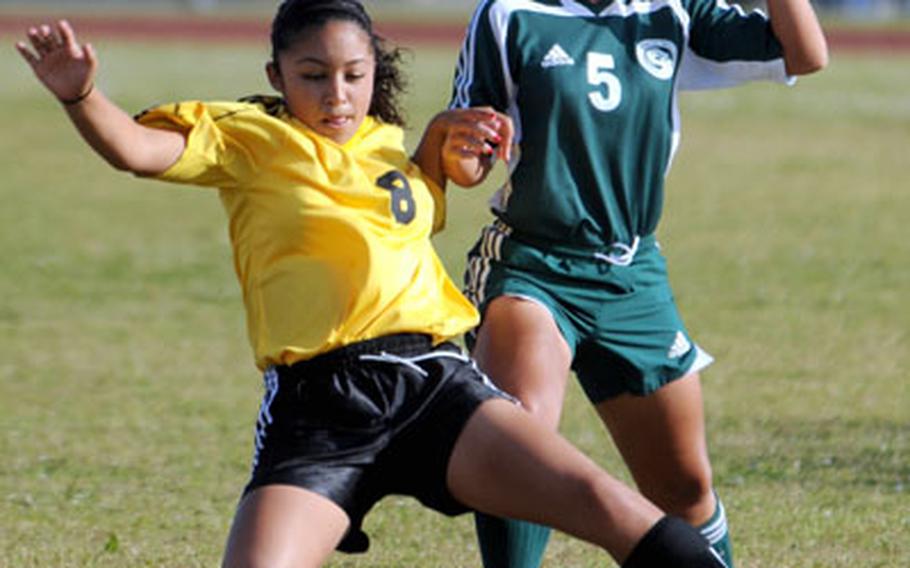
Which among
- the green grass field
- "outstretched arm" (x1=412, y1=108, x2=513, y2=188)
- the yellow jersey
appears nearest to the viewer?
the yellow jersey

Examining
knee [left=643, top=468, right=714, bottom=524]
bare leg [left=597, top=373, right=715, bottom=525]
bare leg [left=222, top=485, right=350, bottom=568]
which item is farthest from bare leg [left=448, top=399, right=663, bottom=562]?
knee [left=643, top=468, right=714, bottom=524]

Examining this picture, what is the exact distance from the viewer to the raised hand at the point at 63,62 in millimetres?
4410

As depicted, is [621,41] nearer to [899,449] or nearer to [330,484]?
[330,484]

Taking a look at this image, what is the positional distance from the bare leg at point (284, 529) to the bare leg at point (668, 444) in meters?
1.31

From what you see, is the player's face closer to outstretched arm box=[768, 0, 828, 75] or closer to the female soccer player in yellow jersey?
the female soccer player in yellow jersey

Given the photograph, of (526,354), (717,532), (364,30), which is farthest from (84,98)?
(717,532)

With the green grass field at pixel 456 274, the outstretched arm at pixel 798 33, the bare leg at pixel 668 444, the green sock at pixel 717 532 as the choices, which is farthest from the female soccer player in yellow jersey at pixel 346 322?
the green grass field at pixel 456 274

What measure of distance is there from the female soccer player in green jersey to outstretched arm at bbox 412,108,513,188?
49 centimetres

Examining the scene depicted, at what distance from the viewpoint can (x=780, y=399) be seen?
31.7 feet

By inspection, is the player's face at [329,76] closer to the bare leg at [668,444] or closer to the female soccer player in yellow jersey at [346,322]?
the female soccer player in yellow jersey at [346,322]

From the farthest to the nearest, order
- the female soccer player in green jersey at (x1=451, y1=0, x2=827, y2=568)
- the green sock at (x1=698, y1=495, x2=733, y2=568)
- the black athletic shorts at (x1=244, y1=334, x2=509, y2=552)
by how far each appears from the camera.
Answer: the green sock at (x1=698, y1=495, x2=733, y2=568) → the female soccer player in green jersey at (x1=451, y1=0, x2=827, y2=568) → the black athletic shorts at (x1=244, y1=334, x2=509, y2=552)

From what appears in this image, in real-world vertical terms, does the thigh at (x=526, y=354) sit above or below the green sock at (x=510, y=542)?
above

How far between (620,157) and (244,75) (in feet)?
87.2

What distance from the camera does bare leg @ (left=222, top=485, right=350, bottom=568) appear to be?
Result: 4.50m
